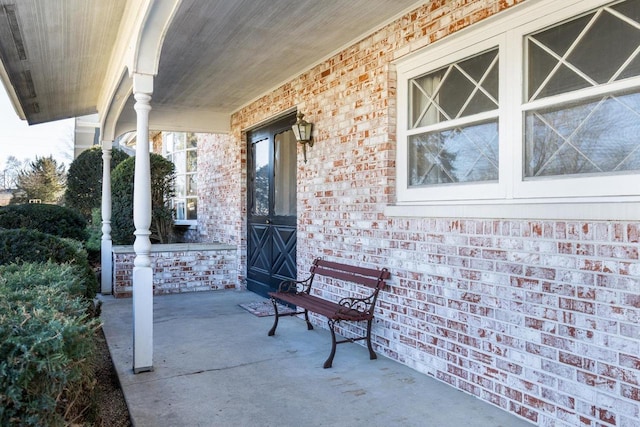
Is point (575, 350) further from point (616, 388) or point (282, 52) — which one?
point (282, 52)

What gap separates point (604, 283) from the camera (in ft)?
8.25

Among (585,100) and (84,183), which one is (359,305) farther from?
(84,183)

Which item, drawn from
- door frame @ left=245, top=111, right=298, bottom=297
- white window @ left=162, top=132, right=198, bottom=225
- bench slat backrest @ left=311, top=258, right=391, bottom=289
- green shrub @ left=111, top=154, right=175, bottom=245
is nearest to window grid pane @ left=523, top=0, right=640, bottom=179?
bench slat backrest @ left=311, top=258, right=391, bottom=289

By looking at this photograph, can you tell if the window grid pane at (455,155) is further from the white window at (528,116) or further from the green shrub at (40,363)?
the green shrub at (40,363)

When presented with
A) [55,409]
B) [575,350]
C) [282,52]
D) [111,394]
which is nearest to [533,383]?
[575,350]

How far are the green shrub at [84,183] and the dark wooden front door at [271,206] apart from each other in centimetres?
854

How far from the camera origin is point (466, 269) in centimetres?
335

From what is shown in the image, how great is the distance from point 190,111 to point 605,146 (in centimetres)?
647

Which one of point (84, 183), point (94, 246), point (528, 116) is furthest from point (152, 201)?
point (528, 116)

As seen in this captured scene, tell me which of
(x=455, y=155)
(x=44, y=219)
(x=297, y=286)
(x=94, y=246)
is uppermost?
(x=455, y=155)

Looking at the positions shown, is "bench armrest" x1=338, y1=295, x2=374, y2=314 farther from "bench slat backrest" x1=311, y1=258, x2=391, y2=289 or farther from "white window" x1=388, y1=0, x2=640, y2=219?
"white window" x1=388, y1=0, x2=640, y2=219

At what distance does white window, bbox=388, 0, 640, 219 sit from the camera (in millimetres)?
2590

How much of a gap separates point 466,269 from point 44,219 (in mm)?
7434

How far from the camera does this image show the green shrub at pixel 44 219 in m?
7.66
